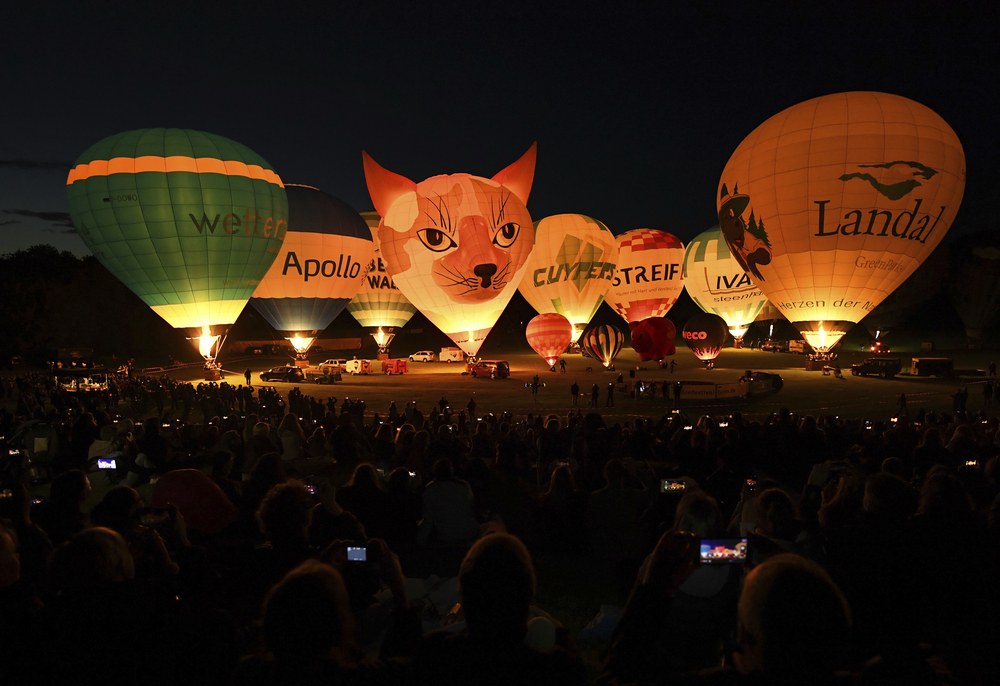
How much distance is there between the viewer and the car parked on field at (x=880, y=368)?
23.5 metres

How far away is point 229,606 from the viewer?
238 cm

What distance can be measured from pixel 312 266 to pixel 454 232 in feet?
26.4

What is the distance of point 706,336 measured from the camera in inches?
1035

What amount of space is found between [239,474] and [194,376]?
24.3 meters

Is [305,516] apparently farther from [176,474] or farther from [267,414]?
[267,414]

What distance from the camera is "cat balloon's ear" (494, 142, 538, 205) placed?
722 inches

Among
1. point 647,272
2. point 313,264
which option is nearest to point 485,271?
point 313,264

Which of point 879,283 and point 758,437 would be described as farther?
point 879,283

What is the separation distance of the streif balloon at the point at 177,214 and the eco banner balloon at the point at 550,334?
10.9 metres

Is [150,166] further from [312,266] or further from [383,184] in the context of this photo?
[312,266]

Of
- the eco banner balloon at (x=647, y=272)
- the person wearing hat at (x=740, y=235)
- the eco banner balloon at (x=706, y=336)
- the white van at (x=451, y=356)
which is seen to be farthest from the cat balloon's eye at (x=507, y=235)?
the white van at (x=451, y=356)

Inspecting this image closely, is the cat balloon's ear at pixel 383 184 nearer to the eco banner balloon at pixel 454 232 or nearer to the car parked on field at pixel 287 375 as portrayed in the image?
the eco banner balloon at pixel 454 232

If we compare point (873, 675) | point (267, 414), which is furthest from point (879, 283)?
point (873, 675)

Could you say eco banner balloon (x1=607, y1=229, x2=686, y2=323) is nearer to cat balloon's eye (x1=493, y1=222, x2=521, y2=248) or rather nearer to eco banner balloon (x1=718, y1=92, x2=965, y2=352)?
cat balloon's eye (x1=493, y1=222, x2=521, y2=248)
